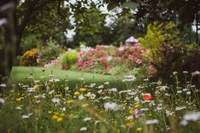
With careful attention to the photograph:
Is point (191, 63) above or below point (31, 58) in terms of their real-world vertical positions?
below

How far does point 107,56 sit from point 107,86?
25.8 ft

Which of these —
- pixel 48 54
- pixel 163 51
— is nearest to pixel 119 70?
pixel 163 51

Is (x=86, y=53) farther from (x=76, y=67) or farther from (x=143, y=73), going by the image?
(x=143, y=73)

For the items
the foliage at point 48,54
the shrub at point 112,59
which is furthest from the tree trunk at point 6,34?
the foliage at point 48,54

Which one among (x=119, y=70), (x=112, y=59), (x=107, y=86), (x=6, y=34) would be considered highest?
(x=6, y=34)

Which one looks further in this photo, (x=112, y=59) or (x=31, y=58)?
(x=31, y=58)

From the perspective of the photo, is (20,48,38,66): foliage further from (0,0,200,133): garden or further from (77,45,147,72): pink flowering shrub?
(77,45,147,72): pink flowering shrub

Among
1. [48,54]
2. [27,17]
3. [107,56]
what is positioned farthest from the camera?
[48,54]

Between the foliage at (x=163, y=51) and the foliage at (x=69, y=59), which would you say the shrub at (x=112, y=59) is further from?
the foliage at (x=163, y=51)

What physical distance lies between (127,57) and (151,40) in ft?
17.1

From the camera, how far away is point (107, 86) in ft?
31.4

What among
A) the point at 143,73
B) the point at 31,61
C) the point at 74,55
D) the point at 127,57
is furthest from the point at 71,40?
the point at 143,73

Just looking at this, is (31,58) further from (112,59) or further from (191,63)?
(191,63)

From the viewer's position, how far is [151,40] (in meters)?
12.0
